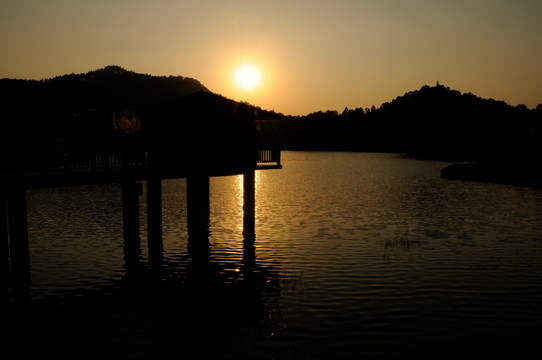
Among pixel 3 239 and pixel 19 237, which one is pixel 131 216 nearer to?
pixel 19 237

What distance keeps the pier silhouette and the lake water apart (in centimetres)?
120

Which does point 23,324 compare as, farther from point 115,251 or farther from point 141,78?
point 141,78

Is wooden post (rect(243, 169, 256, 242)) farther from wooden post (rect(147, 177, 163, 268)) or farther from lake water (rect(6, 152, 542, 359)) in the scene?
wooden post (rect(147, 177, 163, 268))

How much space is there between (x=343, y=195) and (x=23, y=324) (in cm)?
3828

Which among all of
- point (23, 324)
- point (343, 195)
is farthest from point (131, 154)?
point (343, 195)

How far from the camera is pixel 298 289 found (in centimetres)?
1652

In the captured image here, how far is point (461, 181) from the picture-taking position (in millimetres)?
67000

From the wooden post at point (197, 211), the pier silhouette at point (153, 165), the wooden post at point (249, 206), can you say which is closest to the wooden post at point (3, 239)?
the pier silhouette at point (153, 165)

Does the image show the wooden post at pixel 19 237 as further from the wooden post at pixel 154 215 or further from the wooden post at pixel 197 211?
the wooden post at pixel 197 211

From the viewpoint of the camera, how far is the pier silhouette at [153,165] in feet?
59.9

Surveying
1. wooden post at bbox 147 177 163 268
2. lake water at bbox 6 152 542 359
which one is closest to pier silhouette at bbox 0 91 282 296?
wooden post at bbox 147 177 163 268

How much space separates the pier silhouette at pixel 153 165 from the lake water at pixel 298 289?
1.20 meters

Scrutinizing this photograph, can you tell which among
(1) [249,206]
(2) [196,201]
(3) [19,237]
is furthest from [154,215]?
(1) [249,206]

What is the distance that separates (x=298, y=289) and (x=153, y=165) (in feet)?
33.9
